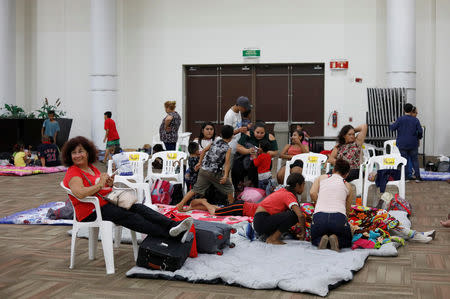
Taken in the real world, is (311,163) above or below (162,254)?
above

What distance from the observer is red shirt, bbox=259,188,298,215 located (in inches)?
235

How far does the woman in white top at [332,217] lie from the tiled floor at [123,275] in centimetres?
41

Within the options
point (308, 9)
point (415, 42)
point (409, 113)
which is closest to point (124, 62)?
point (308, 9)

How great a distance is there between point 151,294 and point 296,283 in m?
1.07

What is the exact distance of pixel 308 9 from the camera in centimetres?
1727

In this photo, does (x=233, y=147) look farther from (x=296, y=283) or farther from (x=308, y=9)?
(x=308, y=9)

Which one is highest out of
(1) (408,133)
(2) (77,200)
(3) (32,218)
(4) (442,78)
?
(4) (442,78)

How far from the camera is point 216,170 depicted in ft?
25.9

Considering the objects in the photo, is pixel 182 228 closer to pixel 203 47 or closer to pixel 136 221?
pixel 136 221

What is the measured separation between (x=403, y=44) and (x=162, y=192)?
31.5ft

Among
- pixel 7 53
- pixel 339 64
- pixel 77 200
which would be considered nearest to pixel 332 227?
pixel 77 200

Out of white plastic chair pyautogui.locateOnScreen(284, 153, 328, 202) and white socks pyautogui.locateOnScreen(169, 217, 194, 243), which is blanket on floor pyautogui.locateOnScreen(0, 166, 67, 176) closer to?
white plastic chair pyautogui.locateOnScreen(284, 153, 328, 202)

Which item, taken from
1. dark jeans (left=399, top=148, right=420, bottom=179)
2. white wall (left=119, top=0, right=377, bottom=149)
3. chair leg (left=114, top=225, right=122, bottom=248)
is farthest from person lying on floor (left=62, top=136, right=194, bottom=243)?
white wall (left=119, top=0, right=377, bottom=149)

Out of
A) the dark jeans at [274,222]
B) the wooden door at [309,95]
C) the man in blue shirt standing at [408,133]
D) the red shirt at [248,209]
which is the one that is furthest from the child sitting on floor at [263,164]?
the wooden door at [309,95]
